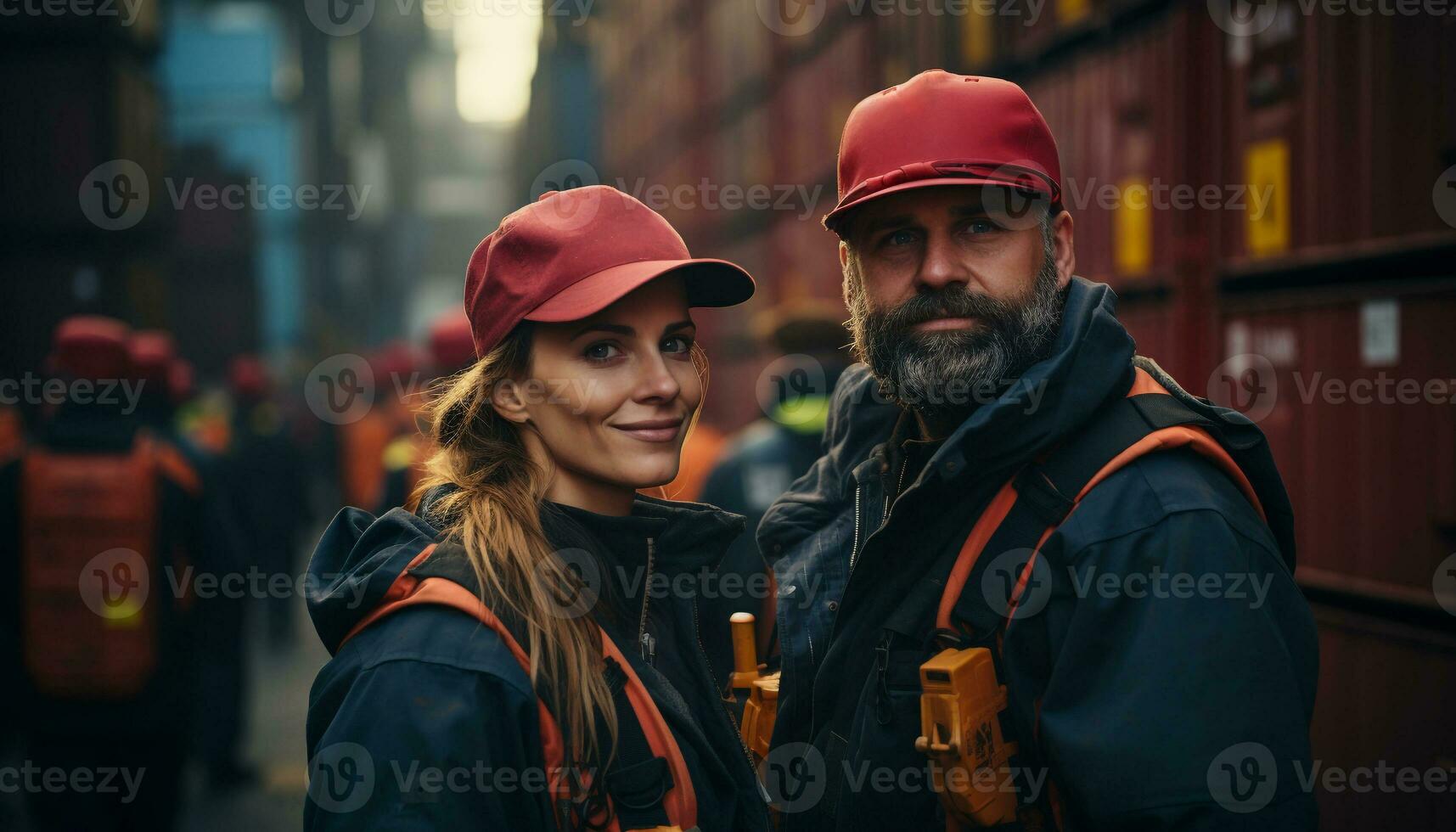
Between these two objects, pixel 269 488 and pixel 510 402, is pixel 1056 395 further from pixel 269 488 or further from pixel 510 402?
pixel 269 488

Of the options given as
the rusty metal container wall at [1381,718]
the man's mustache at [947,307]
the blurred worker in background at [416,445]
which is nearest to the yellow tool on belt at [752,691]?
the man's mustache at [947,307]

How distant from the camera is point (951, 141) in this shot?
2.28 meters

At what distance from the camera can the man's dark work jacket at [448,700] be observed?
1.67 m

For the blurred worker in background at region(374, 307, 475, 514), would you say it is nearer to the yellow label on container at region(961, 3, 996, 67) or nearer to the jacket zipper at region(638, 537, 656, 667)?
the jacket zipper at region(638, 537, 656, 667)

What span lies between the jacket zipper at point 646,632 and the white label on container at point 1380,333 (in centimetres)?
250

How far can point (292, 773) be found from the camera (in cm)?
705

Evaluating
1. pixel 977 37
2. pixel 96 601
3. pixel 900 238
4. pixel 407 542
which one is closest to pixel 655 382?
pixel 407 542

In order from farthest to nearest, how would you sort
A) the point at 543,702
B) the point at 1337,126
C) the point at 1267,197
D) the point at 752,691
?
the point at 1267,197 < the point at 1337,126 < the point at 752,691 < the point at 543,702

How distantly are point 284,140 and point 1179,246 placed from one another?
3721cm

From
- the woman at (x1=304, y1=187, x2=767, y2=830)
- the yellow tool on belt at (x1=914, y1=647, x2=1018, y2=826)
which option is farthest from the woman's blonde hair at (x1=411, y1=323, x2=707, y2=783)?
the yellow tool on belt at (x1=914, y1=647, x2=1018, y2=826)

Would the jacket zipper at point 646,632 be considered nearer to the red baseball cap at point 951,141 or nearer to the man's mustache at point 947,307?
the man's mustache at point 947,307

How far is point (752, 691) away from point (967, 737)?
0.73 meters

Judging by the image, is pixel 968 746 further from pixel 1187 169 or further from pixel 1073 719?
pixel 1187 169

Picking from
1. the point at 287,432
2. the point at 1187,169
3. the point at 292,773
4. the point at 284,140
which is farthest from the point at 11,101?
the point at 284,140
